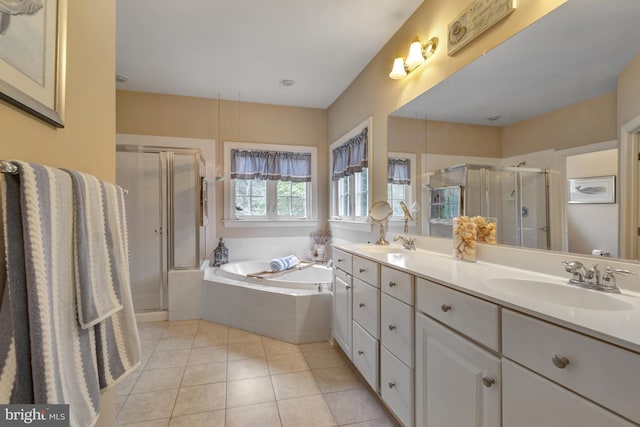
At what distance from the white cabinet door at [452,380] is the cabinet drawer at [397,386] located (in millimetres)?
60

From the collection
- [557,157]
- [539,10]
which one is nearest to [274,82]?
[539,10]

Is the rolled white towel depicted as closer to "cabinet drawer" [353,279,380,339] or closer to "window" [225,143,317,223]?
"window" [225,143,317,223]

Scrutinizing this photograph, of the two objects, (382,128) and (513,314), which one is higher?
(382,128)

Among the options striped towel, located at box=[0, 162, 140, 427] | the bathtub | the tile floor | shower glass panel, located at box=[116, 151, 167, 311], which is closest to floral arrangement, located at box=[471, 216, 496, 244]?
the tile floor

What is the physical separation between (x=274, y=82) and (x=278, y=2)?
3.99 ft

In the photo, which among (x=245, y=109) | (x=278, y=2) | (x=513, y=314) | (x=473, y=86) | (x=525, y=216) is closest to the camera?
(x=513, y=314)

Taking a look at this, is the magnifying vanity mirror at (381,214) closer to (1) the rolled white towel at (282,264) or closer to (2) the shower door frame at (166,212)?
(1) the rolled white towel at (282,264)

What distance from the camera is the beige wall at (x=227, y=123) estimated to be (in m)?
Result: 3.43

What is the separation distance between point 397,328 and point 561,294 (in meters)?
0.69

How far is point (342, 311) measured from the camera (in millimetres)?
2199

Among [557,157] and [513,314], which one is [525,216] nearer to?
[557,157]

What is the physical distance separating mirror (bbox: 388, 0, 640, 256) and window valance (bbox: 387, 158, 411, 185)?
0.49 meters

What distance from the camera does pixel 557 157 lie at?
Answer: 1284mm

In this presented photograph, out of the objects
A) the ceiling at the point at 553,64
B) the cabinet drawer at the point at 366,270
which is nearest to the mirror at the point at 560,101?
the ceiling at the point at 553,64
